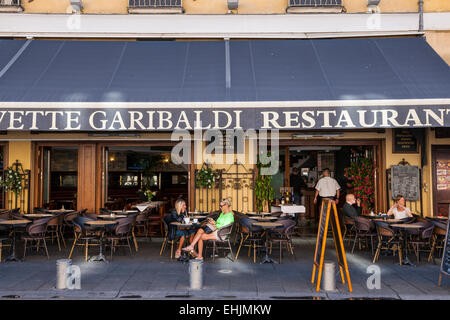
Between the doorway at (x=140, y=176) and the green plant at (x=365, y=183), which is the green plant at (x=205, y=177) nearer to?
the green plant at (x=365, y=183)

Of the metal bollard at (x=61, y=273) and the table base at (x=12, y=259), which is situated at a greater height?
the metal bollard at (x=61, y=273)

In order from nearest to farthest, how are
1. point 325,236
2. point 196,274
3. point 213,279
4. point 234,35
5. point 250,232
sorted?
1. point 325,236
2. point 196,274
3. point 213,279
4. point 250,232
5. point 234,35

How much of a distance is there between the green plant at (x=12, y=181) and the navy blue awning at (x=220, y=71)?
3001mm

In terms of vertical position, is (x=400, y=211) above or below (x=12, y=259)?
above

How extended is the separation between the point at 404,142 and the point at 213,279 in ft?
21.2

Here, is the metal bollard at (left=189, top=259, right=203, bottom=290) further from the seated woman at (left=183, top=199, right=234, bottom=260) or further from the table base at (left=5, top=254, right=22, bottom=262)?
the table base at (left=5, top=254, right=22, bottom=262)

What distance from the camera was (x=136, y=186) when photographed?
1692cm

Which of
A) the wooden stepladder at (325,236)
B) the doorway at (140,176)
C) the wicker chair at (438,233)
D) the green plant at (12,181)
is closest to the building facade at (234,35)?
the green plant at (12,181)

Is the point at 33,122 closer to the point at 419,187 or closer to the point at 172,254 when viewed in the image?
the point at 172,254

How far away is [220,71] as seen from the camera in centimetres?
804

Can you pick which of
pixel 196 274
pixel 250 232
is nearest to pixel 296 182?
pixel 250 232

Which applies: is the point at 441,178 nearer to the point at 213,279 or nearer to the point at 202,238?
the point at 202,238

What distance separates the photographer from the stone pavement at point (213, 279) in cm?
551
